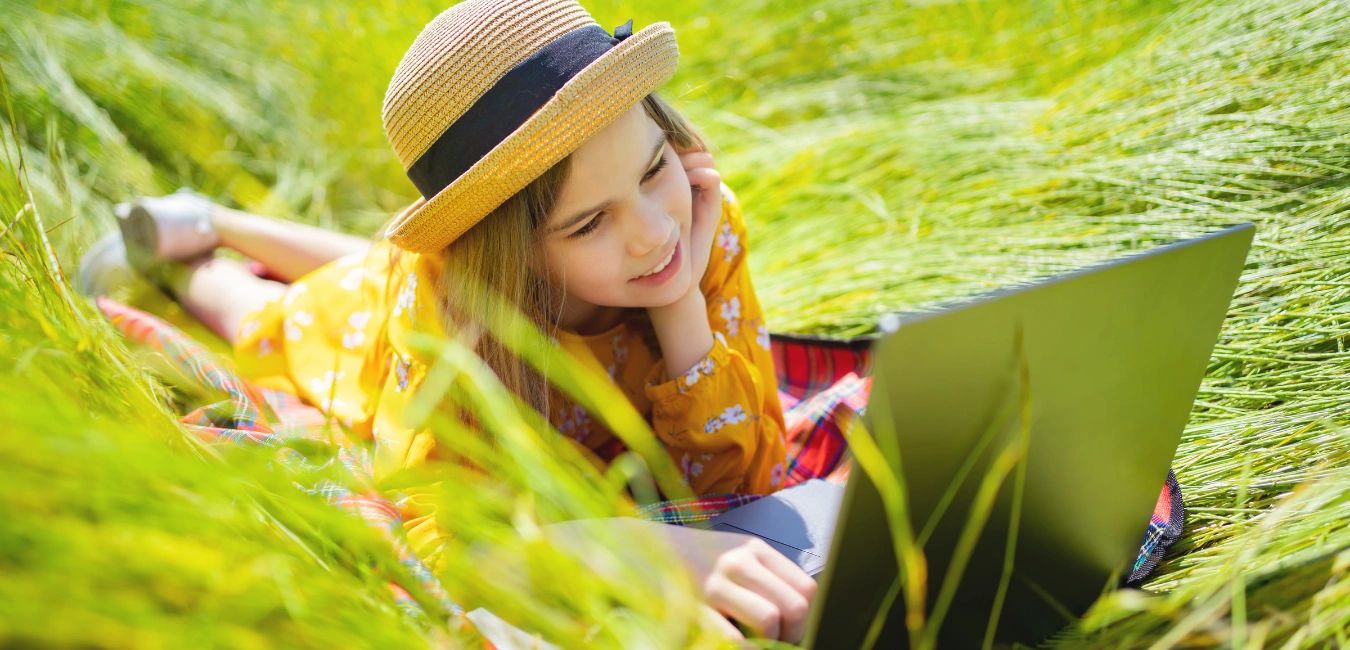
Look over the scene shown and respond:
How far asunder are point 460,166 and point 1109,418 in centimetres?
91

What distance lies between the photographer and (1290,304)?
1.52 m

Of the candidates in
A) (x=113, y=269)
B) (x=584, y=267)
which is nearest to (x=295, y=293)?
(x=113, y=269)

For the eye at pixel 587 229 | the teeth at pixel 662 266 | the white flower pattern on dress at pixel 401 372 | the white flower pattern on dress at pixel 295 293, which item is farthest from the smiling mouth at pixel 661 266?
the white flower pattern on dress at pixel 295 293

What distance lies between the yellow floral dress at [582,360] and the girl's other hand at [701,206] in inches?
5.8

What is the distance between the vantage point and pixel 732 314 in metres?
1.77

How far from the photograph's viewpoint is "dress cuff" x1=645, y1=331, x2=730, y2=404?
5.24ft

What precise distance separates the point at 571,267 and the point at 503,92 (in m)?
0.28

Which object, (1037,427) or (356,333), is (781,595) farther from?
(356,333)

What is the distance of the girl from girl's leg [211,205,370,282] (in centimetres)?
40

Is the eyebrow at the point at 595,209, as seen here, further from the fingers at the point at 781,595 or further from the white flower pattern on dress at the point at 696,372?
the fingers at the point at 781,595

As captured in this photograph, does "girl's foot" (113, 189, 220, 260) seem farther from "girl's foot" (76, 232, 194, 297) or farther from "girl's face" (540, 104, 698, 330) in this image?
"girl's face" (540, 104, 698, 330)

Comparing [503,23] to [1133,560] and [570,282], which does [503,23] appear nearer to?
[570,282]

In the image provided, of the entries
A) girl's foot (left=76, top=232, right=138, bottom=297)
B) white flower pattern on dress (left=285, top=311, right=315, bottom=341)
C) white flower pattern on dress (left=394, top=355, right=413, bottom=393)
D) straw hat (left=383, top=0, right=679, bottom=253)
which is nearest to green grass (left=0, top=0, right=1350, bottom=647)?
girl's foot (left=76, top=232, right=138, bottom=297)

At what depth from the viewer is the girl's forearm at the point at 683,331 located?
5.25 feet
